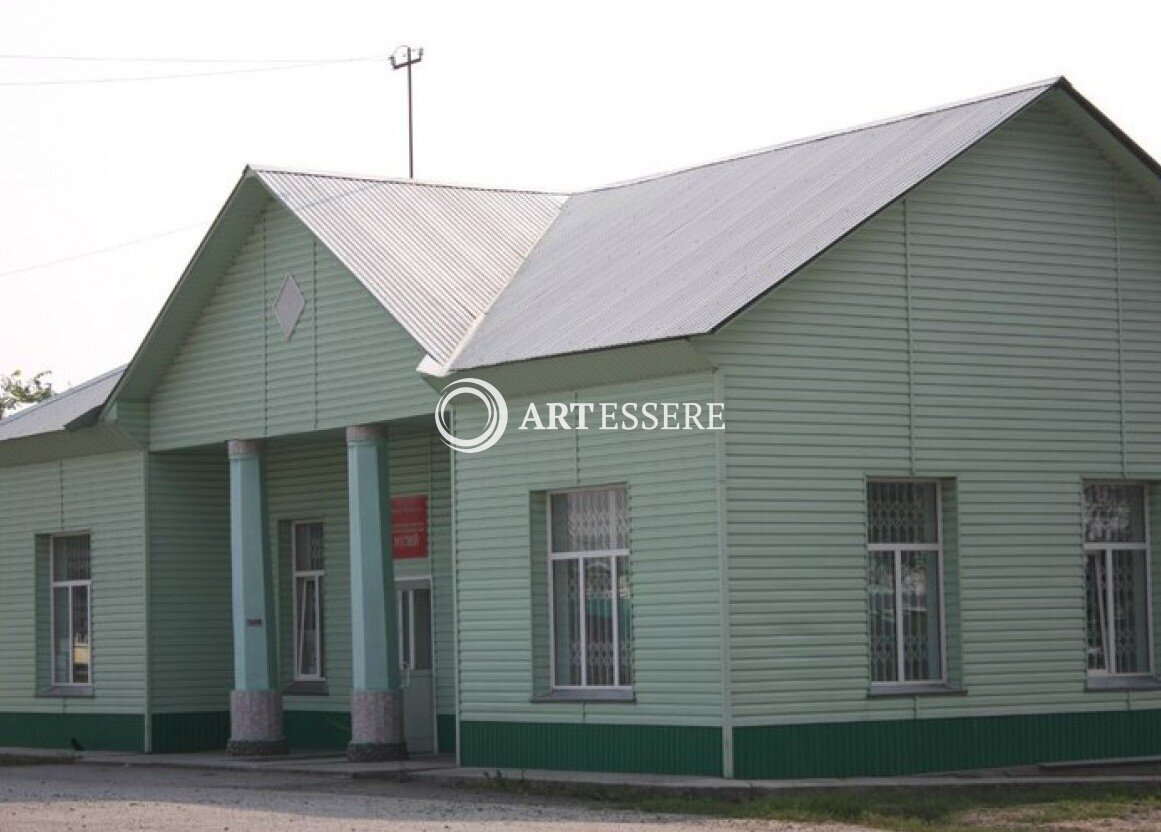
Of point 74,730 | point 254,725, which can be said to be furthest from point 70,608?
point 254,725

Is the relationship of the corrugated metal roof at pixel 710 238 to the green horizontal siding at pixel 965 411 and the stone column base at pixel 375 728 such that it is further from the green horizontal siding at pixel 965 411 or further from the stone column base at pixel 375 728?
the stone column base at pixel 375 728

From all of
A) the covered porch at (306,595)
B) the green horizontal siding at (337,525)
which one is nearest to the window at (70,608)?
the covered porch at (306,595)

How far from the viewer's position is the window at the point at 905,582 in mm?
22047

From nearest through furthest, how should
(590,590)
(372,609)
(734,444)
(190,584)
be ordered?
(734,444) → (590,590) → (372,609) → (190,584)

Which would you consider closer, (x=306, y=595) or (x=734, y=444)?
(x=734, y=444)

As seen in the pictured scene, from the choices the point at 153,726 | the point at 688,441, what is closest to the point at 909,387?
the point at 688,441

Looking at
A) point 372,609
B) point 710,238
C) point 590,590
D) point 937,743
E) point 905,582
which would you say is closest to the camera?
point 937,743

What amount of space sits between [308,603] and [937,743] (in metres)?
10.3

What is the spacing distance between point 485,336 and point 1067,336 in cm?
616

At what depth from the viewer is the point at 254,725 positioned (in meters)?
27.1

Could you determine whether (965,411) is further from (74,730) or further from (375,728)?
(74,730)

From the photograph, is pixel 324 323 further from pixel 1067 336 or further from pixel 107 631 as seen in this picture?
pixel 1067 336

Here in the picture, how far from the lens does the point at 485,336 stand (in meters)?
24.1

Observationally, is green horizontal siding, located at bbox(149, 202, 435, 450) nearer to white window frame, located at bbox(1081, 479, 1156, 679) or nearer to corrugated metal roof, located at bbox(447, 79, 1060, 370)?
corrugated metal roof, located at bbox(447, 79, 1060, 370)
